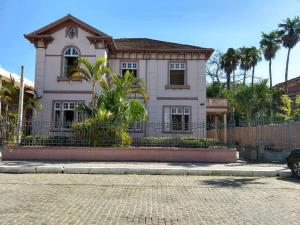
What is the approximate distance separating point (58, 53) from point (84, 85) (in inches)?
108

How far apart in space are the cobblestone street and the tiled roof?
1513cm

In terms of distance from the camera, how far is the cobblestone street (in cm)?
669

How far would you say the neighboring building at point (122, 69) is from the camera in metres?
24.3

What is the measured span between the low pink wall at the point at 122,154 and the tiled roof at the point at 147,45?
10.7 meters

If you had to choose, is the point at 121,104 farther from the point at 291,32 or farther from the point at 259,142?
the point at 291,32

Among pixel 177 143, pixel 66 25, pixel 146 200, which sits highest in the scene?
pixel 66 25

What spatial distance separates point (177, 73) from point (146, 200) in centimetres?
1888

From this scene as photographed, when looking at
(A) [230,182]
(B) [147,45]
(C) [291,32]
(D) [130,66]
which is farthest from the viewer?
(C) [291,32]

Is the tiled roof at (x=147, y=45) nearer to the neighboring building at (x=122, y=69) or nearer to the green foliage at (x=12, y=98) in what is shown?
the neighboring building at (x=122, y=69)

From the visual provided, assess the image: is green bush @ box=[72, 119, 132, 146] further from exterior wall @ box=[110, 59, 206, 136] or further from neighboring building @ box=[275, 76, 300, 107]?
neighboring building @ box=[275, 76, 300, 107]

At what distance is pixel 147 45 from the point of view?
89.0 ft

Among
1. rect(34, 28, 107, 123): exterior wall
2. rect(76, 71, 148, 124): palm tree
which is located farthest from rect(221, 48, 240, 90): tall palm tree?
rect(76, 71, 148, 124): palm tree

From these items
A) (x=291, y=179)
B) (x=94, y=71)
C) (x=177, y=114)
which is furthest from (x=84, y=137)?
(x=177, y=114)

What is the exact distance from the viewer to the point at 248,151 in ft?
65.7
